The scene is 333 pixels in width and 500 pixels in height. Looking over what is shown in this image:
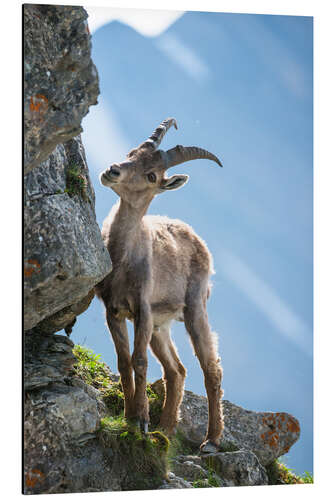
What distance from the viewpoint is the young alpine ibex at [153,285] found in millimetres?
8594

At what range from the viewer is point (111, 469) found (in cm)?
767

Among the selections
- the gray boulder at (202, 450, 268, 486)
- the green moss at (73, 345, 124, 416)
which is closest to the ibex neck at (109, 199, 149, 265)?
the green moss at (73, 345, 124, 416)

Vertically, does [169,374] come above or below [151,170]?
below

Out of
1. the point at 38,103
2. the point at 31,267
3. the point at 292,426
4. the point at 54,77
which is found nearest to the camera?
the point at 38,103

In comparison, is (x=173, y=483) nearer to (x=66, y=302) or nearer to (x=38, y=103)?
(x=66, y=302)

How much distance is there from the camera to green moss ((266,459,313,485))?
9.71 m

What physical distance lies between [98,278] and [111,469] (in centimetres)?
218

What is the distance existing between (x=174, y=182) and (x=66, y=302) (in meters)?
2.48

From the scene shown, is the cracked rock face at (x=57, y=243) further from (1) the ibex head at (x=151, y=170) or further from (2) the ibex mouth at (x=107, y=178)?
(1) the ibex head at (x=151, y=170)

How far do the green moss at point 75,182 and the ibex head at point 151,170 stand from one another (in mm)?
863

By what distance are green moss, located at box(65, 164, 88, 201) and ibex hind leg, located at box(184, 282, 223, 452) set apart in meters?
2.94

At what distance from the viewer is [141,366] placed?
27.2 ft

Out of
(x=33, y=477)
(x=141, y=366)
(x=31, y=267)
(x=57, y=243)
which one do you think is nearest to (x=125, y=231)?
(x=141, y=366)

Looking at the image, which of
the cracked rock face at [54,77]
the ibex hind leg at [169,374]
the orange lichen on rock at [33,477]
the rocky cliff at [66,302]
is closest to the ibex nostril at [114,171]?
the rocky cliff at [66,302]
